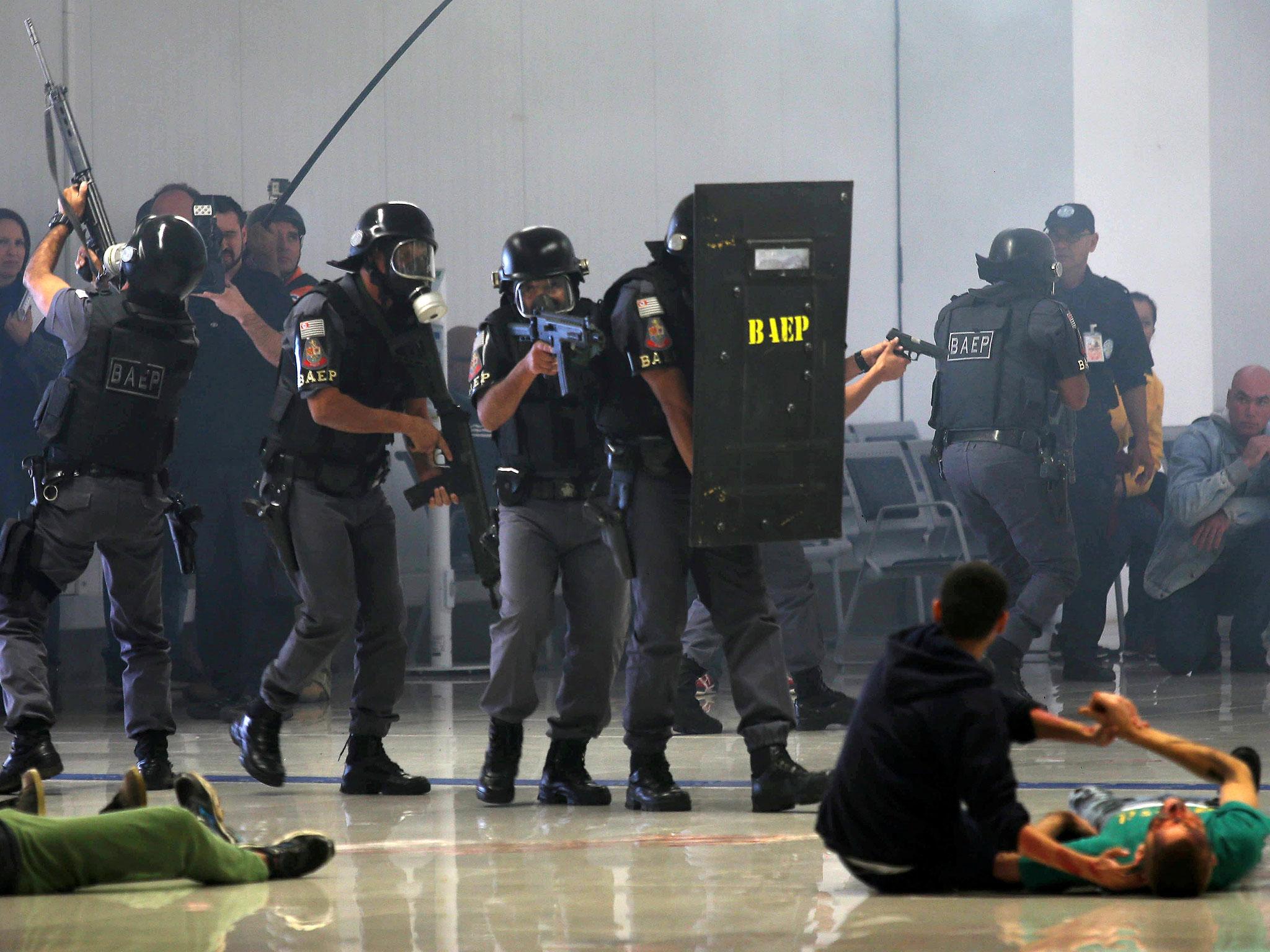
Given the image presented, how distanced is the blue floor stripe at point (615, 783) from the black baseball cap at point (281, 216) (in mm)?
3053

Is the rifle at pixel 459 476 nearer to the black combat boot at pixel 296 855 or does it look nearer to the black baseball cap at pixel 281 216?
the black combat boot at pixel 296 855

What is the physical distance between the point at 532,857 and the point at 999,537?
333 centimetres

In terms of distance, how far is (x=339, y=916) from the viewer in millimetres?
3020

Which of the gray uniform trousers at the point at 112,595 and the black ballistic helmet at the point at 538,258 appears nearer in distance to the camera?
the black ballistic helmet at the point at 538,258

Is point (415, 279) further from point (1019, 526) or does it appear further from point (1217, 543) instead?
point (1217, 543)

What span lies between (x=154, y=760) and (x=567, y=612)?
1.19m

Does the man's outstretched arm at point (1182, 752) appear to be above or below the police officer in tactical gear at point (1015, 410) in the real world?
below

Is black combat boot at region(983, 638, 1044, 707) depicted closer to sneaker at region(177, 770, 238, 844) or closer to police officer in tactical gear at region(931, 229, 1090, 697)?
police officer in tactical gear at region(931, 229, 1090, 697)

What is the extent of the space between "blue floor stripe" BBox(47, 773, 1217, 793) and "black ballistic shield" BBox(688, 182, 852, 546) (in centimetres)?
84

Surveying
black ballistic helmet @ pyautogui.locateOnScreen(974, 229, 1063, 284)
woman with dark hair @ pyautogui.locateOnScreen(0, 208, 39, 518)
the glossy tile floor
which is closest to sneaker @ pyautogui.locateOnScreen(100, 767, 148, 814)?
the glossy tile floor

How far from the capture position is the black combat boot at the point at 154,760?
183 inches

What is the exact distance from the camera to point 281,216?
24.5ft

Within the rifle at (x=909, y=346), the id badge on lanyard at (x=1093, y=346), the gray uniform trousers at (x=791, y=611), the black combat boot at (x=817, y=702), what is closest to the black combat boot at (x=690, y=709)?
the gray uniform trousers at (x=791, y=611)

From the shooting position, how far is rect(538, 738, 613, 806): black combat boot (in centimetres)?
441
